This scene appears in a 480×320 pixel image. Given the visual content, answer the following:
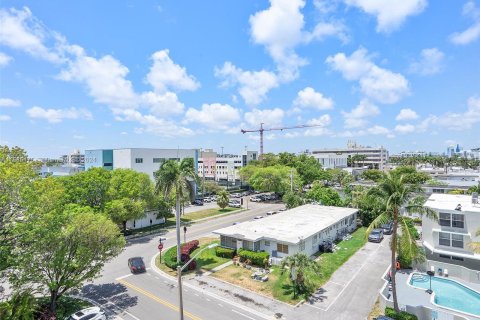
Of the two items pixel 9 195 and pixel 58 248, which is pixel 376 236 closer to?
pixel 58 248

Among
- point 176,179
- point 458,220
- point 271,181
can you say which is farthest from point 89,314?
point 271,181

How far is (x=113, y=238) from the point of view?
25703mm

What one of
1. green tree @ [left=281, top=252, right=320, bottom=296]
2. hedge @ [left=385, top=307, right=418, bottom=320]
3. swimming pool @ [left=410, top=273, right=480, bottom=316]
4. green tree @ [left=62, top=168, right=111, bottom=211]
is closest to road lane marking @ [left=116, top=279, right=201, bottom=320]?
green tree @ [left=281, top=252, right=320, bottom=296]

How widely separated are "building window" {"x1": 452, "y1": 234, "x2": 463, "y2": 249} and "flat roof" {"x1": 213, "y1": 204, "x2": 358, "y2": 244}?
13.8m

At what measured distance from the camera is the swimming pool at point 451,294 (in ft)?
80.6

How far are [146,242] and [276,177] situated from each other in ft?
148

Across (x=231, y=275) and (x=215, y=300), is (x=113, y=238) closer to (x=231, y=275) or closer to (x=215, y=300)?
(x=215, y=300)

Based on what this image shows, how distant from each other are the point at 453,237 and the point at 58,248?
37.7 m

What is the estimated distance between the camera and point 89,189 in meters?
40.9

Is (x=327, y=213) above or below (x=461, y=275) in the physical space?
above

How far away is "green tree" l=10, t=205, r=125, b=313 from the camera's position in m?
18.4

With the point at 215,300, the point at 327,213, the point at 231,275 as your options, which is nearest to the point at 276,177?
the point at 327,213

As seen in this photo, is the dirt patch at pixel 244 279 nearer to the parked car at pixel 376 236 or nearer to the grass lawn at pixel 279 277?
the grass lawn at pixel 279 277

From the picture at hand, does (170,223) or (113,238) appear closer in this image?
(113,238)
